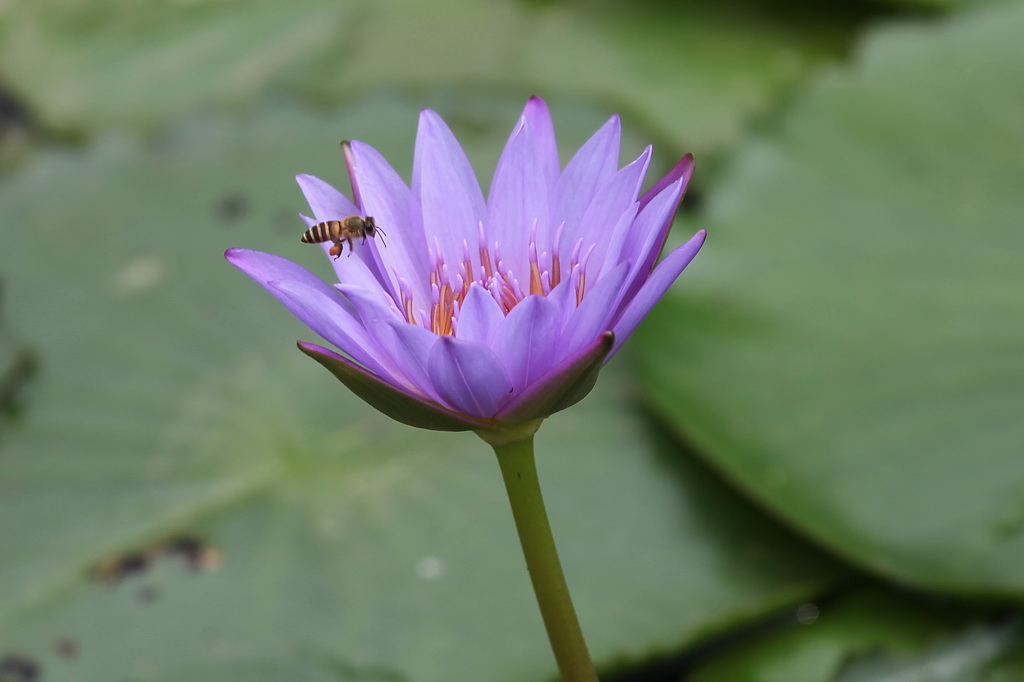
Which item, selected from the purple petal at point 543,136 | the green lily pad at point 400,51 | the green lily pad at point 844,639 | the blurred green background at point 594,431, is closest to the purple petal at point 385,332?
the purple petal at point 543,136

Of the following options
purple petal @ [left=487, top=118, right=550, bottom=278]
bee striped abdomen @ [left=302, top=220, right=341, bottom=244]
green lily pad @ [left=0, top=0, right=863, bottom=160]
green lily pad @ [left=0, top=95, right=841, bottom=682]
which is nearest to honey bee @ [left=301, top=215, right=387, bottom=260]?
bee striped abdomen @ [left=302, top=220, right=341, bottom=244]

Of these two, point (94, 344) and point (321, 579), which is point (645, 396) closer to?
point (321, 579)

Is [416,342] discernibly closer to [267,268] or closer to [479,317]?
[479,317]

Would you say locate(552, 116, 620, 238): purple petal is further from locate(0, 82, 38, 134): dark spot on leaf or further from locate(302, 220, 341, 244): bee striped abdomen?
locate(0, 82, 38, 134): dark spot on leaf

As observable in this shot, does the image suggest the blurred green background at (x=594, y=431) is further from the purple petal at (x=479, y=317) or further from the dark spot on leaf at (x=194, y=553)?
the purple petal at (x=479, y=317)

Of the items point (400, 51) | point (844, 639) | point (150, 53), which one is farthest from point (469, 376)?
point (150, 53)

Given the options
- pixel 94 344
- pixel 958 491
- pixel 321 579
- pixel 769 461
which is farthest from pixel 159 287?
pixel 958 491
